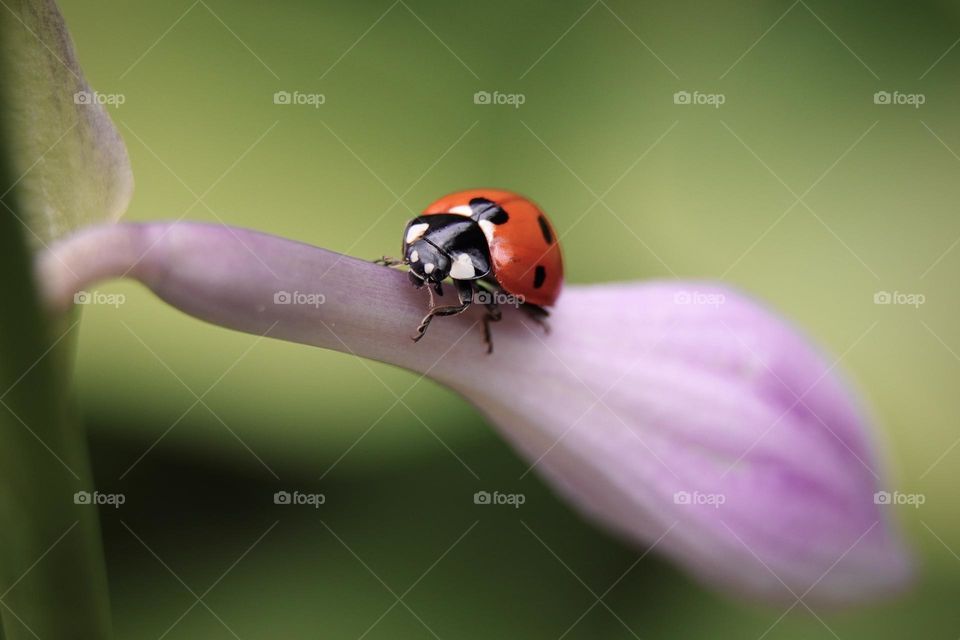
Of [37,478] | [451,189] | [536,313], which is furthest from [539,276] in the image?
[451,189]

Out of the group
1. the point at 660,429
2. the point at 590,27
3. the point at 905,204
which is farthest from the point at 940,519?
the point at 590,27

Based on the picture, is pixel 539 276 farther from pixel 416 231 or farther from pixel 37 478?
pixel 37 478

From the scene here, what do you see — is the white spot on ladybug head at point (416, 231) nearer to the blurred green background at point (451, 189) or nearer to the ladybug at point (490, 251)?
the ladybug at point (490, 251)

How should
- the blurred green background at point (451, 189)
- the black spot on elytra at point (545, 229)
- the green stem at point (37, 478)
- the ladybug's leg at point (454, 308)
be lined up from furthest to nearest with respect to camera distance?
the blurred green background at point (451, 189)
the black spot on elytra at point (545, 229)
the ladybug's leg at point (454, 308)
the green stem at point (37, 478)

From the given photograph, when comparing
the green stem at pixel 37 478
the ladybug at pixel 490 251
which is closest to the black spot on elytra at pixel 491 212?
the ladybug at pixel 490 251

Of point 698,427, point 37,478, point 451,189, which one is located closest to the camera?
point 37,478

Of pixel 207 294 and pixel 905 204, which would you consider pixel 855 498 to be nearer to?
pixel 207 294

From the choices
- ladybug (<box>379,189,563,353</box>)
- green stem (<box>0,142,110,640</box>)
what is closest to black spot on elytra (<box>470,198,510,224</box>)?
ladybug (<box>379,189,563,353</box>)
